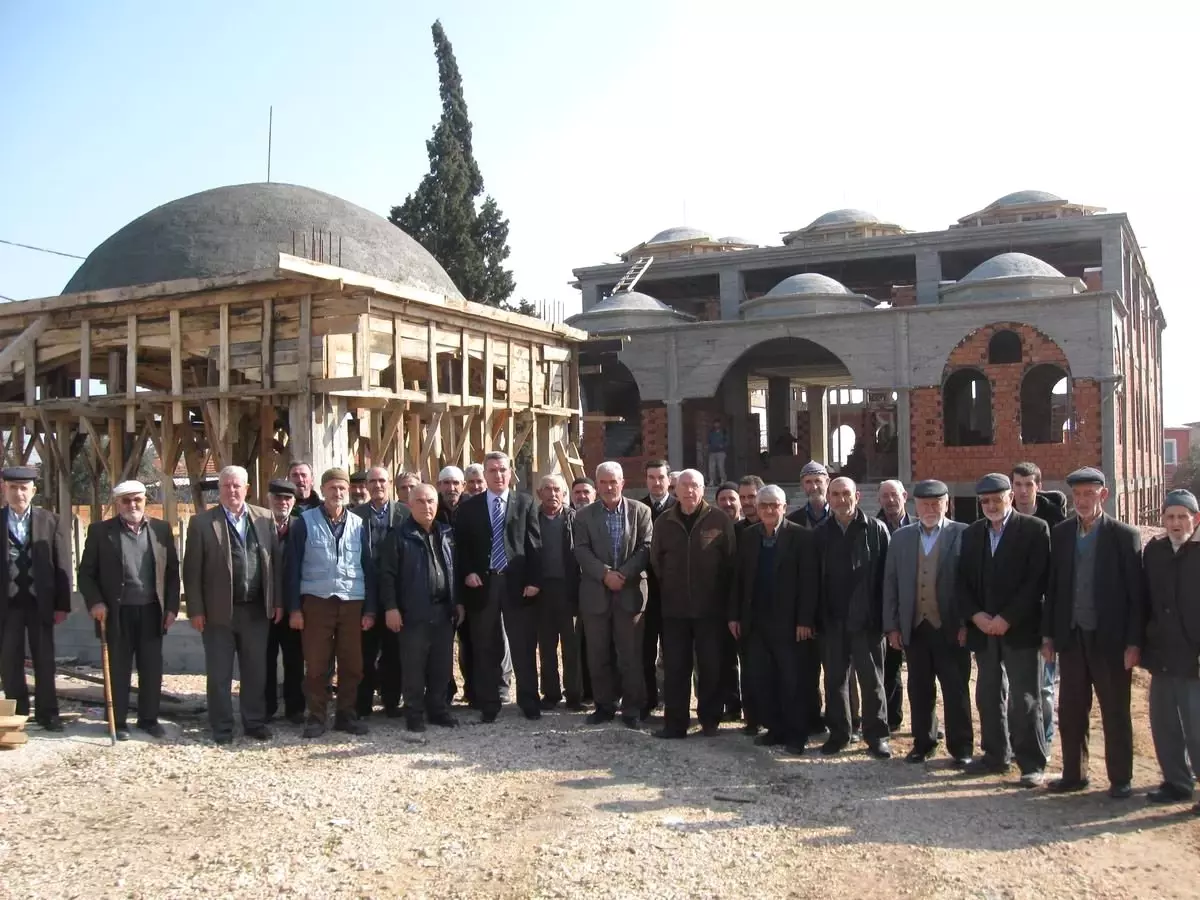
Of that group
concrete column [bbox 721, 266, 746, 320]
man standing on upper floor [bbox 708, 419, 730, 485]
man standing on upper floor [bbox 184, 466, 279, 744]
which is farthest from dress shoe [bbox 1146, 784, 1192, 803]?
concrete column [bbox 721, 266, 746, 320]

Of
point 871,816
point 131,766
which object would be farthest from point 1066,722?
point 131,766

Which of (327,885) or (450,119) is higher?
(450,119)

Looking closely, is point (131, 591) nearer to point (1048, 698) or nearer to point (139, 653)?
point (139, 653)

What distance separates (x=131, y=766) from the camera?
6.50 m

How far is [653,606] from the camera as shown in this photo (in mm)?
7883

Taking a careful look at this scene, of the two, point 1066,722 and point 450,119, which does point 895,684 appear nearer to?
point 1066,722

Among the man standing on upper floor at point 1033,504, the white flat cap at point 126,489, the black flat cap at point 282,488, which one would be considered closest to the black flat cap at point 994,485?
the man standing on upper floor at point 1033,504

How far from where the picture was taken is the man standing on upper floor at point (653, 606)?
25.6 feet

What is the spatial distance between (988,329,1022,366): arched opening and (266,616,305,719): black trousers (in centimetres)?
1714

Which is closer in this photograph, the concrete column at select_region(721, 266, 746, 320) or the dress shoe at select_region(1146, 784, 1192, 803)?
the dress shoe at select_region(1146, 784, 1192, 803)

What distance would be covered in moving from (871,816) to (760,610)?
173 centimetres

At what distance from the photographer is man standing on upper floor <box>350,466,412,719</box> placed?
768 cm

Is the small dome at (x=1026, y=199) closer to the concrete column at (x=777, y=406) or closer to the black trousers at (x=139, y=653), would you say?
the concrete column at (x=777, y=406)

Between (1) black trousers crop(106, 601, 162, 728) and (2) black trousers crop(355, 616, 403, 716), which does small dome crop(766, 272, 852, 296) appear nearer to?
(2) black trousers crop(355, 616, 403, 716)
